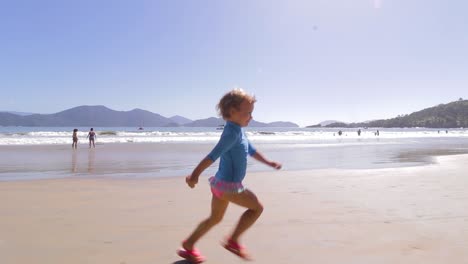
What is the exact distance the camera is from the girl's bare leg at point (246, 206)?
3.65 metres

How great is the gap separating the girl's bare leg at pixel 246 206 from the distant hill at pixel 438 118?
17200cm

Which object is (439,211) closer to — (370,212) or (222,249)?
(370,212)

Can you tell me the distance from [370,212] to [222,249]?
273cm

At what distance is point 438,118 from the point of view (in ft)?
537

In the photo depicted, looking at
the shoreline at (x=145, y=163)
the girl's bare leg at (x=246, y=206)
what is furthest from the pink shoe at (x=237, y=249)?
the shoreline at (x=145, y=163)

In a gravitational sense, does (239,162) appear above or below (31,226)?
above

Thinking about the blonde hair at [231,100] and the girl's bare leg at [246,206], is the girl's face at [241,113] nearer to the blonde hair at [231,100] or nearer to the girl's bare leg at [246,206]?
the blonde hair at [231,100]

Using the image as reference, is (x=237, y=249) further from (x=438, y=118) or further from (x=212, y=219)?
(x=438, y=118)

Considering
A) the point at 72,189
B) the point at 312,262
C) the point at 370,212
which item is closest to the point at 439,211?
the point at 370,212

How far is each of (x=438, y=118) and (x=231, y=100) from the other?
181 metres

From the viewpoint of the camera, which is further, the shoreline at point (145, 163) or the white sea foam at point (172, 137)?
the white sea foam at point (172, 137)

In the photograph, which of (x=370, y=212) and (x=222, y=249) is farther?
(x=370, y=212)

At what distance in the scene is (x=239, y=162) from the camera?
3.64 meters

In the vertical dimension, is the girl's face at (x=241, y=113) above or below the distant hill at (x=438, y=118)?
below
